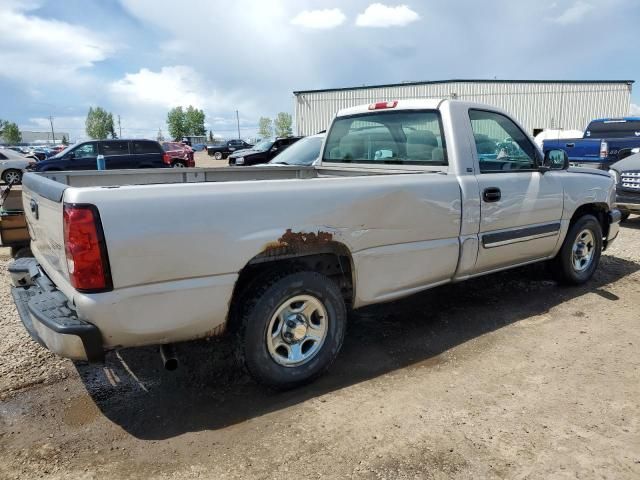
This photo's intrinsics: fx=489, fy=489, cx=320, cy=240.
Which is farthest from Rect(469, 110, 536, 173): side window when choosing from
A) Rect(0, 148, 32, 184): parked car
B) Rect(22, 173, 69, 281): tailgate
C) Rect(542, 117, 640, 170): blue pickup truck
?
Rect(0, 148, 32, 184): parked car

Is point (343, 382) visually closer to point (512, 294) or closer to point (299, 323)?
point (299, 323)

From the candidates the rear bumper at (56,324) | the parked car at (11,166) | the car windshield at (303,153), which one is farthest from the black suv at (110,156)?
the rear bumper at (56,324)

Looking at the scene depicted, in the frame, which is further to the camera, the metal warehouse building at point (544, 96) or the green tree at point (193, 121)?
the green tree at point (193, 121)

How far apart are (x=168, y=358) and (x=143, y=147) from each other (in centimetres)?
1638

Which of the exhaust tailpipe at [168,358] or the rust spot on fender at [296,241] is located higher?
the rust spot on fender at [296,241]

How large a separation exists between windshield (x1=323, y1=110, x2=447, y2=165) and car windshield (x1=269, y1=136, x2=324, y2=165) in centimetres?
358

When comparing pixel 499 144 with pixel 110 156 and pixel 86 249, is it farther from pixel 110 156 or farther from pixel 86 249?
pixel 110 156

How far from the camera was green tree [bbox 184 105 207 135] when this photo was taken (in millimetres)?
113500

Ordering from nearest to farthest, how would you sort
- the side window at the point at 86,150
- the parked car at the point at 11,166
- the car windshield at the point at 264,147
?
the side window at the point at 86,150 < the car windshield at the point at 264,147 < the parked car at the point at 11,166

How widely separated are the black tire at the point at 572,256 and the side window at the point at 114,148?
1589 cm

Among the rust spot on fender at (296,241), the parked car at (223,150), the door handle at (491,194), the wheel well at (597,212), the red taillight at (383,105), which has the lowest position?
the wheel well at (597,212)

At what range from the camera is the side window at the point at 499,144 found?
13.6 ft

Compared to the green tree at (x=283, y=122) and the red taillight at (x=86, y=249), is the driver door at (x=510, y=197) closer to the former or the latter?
the red taillight at (x=86, y=249)

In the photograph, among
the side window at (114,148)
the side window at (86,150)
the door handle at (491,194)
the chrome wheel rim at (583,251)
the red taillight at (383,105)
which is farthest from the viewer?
the side window at (114,148)
